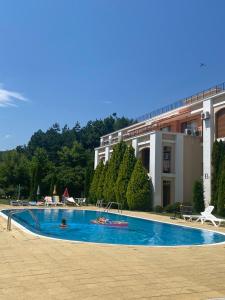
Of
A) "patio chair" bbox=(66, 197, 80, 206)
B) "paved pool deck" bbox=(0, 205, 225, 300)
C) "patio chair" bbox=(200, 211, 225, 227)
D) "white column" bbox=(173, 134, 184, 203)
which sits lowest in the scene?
"paved pool deck" bbox=(0, 205, 225, 300)

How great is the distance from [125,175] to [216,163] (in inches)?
376

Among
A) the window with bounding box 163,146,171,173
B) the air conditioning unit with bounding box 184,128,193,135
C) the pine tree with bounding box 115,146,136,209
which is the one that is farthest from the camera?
the pine tree with bounding box 115,146,136,209

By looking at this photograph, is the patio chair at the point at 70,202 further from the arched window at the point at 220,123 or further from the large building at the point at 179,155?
the arched window at the point at 220,123

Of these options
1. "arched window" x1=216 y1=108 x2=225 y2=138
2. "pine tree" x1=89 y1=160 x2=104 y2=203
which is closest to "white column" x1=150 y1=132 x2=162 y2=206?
"arched window" x1=216 y1=108 x2=225 y2=138

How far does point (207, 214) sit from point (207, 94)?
16242 mm

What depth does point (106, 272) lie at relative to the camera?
700 centimetres

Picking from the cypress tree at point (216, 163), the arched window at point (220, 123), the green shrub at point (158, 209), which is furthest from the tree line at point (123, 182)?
the arched window at point (220, 123)

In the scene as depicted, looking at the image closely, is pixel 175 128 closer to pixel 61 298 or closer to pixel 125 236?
pixel 125 236

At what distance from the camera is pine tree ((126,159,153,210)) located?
98.1ft

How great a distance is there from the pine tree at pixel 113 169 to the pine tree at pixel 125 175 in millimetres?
1603

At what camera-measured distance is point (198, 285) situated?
6.20 metres

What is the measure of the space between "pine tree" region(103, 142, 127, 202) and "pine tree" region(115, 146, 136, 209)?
1.60 m

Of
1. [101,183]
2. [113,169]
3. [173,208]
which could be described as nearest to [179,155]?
[173,208]

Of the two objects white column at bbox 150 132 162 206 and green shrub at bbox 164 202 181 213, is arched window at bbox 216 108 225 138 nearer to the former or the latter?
white column at bbox 150 132 162 206
